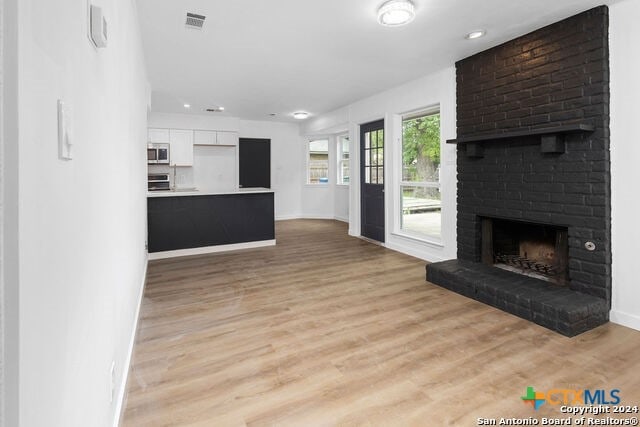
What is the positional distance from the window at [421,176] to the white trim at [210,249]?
7.97 ft

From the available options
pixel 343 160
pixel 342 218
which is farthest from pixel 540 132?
pixel 342 218

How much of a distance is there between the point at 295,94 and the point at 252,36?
2.56m

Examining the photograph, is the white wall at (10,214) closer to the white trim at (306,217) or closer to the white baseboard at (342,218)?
the white baseboard at (342,218)

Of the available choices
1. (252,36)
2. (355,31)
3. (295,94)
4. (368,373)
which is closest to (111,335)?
(368,373)

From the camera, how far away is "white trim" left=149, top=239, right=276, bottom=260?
5.29 meters

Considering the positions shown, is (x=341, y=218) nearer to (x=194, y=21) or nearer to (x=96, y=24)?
(x=194, y=21)

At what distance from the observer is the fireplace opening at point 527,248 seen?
351cm

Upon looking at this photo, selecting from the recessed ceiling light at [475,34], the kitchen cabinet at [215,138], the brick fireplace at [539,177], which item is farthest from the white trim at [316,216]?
the recessed ceiling light at [475,34]

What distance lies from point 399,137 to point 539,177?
2529mm

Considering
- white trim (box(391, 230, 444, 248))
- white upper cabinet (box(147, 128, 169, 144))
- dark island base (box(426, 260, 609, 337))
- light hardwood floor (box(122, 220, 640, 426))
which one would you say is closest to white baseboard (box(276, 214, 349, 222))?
white upper cabinet (box(147, 128, 169, 144))

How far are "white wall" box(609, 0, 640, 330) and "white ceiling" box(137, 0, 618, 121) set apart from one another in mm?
296

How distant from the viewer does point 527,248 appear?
401 cm

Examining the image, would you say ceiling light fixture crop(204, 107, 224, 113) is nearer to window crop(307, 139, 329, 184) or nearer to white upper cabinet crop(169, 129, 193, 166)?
white upper cabinet crop(169, 129, 193, 166)

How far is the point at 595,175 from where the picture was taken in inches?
117
